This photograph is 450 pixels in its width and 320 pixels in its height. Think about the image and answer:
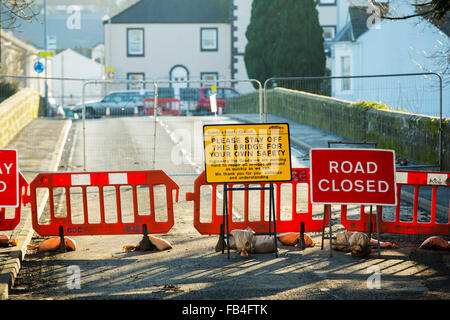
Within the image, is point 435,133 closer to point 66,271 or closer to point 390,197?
point 390,197

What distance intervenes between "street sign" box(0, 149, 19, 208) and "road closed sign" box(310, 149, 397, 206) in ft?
12.9

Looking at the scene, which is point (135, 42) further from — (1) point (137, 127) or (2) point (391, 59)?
(1) point (137, 127)

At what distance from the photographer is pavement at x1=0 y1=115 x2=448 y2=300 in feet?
29.5

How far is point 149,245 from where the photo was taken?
10180 millimetres

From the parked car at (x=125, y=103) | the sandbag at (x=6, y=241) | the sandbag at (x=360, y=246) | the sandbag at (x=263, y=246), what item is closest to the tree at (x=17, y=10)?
the sandbag at (x=6, y=241)

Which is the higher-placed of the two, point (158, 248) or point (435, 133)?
point (435, 133)

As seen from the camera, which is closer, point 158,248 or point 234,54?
point 158,248

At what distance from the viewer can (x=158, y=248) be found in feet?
33.3

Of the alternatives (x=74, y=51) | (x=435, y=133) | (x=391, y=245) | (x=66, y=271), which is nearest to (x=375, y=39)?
(x=435, y=133)

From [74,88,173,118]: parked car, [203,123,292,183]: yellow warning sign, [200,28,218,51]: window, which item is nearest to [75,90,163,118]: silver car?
[74,88,173,118]: parked car

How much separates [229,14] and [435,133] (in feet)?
151

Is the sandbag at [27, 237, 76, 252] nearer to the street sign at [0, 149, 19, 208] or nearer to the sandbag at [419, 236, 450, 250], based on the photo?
the street sign at [0, 149, 19, 208]

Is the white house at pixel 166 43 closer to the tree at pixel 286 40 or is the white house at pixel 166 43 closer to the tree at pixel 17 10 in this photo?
the tree at pixel 286 40

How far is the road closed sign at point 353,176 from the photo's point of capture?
990 cm
